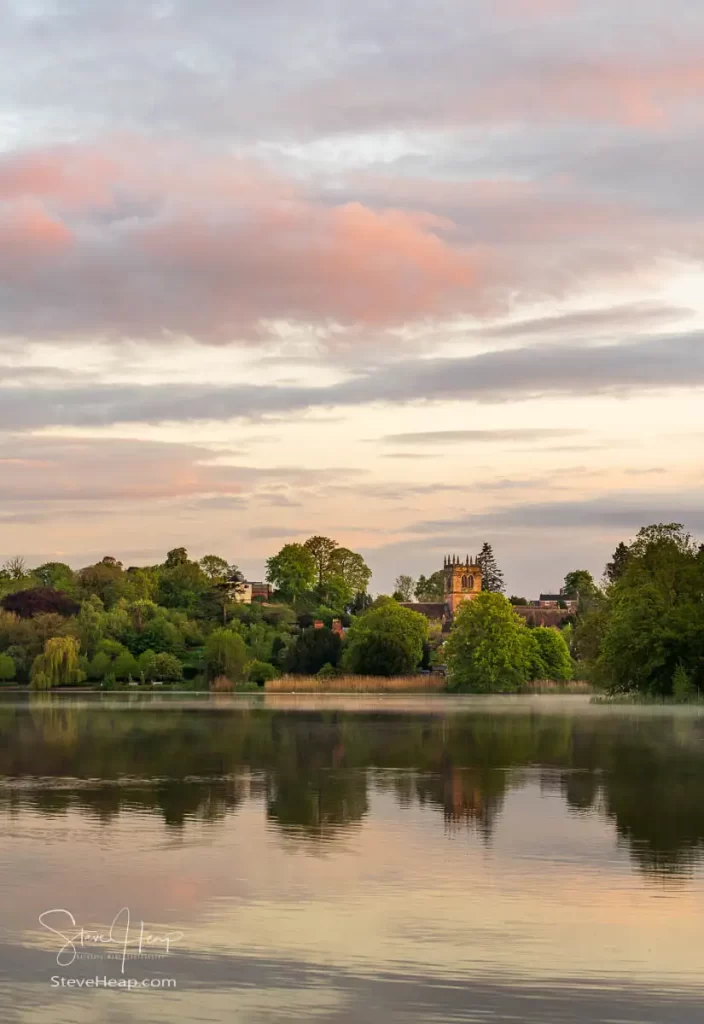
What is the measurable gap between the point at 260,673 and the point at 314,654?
281 inches

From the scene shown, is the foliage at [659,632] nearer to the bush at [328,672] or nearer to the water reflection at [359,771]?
the water reflection at [359,771]

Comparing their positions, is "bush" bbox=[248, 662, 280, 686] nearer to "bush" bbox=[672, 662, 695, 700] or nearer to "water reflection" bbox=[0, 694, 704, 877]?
"bush" bbox=[672, 662, 695, 700]

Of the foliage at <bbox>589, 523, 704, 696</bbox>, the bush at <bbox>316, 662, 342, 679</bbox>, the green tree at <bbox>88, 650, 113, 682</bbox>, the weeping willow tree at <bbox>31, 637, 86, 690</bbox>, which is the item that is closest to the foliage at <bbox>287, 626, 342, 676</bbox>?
the bush at <bbox>316, 662, 342, 679</bbox>

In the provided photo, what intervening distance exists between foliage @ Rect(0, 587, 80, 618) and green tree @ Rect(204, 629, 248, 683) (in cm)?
2827

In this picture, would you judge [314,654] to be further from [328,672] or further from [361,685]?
[361,685]

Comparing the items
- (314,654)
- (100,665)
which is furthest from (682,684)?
(100,665)

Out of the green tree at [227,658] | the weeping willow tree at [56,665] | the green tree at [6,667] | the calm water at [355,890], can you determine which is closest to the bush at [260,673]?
the green tree at [227,658]

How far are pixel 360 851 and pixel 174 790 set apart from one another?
10.8 metres

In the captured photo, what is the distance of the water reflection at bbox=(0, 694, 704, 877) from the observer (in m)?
26.7

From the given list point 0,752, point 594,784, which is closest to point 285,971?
point 594,784

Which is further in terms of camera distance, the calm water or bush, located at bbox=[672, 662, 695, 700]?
bush, located at bbox=[672, 662, 695, 700]

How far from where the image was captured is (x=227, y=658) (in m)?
134

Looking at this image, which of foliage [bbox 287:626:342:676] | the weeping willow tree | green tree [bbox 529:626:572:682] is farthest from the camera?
foliage [bbox 287:626:342:676]

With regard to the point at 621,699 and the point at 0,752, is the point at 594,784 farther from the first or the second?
the point at 621,699
